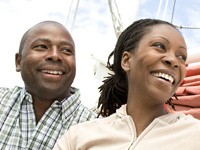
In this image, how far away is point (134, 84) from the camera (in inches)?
48.8

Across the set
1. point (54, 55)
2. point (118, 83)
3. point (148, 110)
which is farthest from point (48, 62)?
point (148, 110)

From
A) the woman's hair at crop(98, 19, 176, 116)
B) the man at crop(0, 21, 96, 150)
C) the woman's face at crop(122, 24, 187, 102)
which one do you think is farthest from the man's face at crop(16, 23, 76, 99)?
the woman's face at crop(122, 24, 187, 102)

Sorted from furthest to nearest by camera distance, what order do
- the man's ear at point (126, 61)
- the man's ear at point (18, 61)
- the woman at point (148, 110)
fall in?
the man's ear at point (18, 61)
the man's ear at point (126, 61)
the woman at point (148, 110)

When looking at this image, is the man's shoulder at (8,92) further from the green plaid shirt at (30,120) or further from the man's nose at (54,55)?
the man's nose at (54,55)

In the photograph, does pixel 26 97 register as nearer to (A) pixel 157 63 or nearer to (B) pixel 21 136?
(B) pixel 21 136

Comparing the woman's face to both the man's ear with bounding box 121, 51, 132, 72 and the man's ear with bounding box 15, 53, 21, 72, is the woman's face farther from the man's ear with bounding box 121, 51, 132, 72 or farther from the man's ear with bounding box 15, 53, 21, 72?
the man's ear with bounding box 15, 53, 21, 72

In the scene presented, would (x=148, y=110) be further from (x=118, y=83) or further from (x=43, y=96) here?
(x=43, y=96)

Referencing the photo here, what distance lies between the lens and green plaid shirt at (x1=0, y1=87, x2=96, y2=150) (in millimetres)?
1338

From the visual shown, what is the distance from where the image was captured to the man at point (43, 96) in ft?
4.51

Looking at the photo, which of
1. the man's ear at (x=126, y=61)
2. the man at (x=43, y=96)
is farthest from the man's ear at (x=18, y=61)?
the man's ear at (x=126, y=61)

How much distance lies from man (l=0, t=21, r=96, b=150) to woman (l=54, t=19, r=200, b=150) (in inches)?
6.3

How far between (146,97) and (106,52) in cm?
149

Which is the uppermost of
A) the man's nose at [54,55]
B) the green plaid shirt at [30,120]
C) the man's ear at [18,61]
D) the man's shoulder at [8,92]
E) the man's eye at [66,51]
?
the man's eye at [66,51]

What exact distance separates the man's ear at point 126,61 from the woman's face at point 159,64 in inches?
1.0
